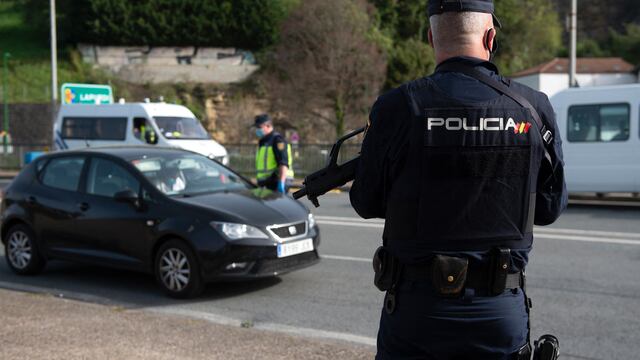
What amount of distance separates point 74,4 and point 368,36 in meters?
21.4

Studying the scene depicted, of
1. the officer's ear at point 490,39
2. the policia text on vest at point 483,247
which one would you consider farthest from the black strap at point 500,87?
the officer's ear at point 490,39

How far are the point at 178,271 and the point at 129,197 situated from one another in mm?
982

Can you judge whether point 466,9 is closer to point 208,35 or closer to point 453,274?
point 453,274

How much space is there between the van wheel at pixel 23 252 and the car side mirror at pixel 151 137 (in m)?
11.5

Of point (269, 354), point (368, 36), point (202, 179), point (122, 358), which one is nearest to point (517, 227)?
point (269, 354)

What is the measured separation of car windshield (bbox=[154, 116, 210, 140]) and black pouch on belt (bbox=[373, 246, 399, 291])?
60.8 feet

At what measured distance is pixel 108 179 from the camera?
27.0ft

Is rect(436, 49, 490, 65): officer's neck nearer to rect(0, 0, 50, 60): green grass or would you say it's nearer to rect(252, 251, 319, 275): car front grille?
rect(252, 251, 319, 275): car front grille

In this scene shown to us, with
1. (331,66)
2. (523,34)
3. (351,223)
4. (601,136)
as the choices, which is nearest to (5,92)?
(331,66)

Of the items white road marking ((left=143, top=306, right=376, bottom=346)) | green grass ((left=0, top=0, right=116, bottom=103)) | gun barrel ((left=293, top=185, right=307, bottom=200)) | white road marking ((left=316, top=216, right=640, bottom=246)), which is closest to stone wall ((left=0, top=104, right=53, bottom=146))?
green grass ((left=0, top=0, right=116, bottom=103))

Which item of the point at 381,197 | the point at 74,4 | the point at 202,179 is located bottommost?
the point at 202,179

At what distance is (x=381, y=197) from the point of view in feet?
8.35

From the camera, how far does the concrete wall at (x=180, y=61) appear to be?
45062mm

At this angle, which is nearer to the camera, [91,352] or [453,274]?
[453,274]
